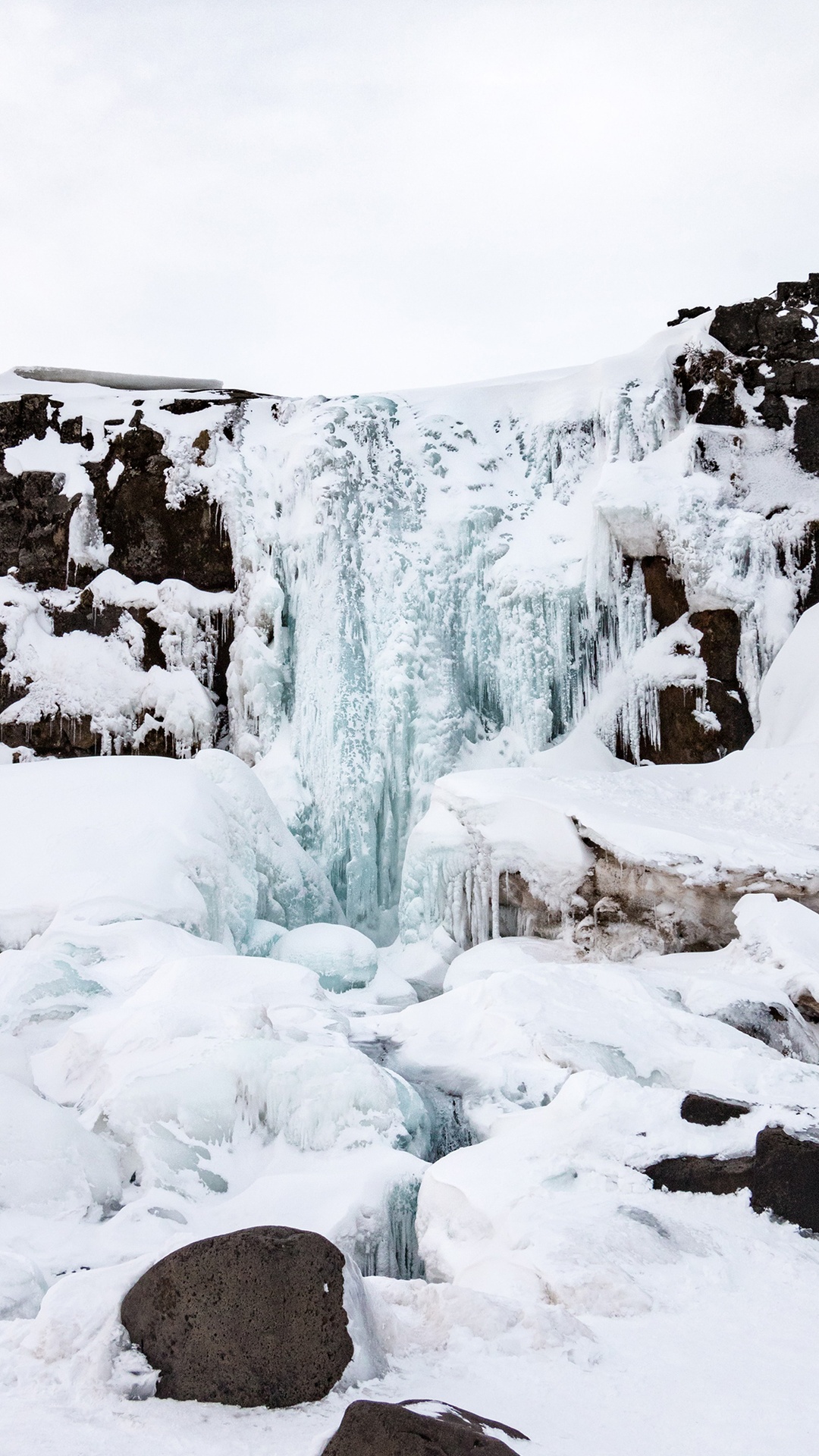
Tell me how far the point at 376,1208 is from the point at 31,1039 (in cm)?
251

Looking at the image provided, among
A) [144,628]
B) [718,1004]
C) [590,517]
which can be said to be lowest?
[718,1004]

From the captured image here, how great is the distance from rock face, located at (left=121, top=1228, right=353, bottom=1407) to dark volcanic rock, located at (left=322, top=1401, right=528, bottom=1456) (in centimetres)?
45

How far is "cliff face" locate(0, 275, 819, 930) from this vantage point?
1247 centimetres

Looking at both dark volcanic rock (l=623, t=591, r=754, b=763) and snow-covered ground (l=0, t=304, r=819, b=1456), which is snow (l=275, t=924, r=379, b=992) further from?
dark volcanic rock (l=623, t=591, r=754, b=763)

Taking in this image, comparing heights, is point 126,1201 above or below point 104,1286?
below

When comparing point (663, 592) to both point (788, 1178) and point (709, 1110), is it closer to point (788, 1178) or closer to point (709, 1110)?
point (709, 1110)

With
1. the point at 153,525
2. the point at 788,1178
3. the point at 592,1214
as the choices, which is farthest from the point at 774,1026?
the point at 153,525

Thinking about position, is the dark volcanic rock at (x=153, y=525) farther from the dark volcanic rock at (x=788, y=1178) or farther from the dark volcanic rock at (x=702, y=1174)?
the dark volcanic rock at (x=788, y=1178)

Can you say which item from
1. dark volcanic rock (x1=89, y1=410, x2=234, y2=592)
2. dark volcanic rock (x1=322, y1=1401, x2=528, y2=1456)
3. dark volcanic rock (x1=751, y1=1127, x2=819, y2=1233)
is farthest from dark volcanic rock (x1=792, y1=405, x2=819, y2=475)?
dark volcanic rock (x1=322, y1=1401, x2=528, y2=1456)

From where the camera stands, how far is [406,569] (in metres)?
13.5

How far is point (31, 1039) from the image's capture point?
5898mm

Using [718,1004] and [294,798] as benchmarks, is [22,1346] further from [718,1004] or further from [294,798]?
Answer: [294,798]

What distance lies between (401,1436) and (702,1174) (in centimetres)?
269

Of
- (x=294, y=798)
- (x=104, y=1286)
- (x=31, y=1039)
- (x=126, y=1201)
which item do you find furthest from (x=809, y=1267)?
(x=294, y=798)
